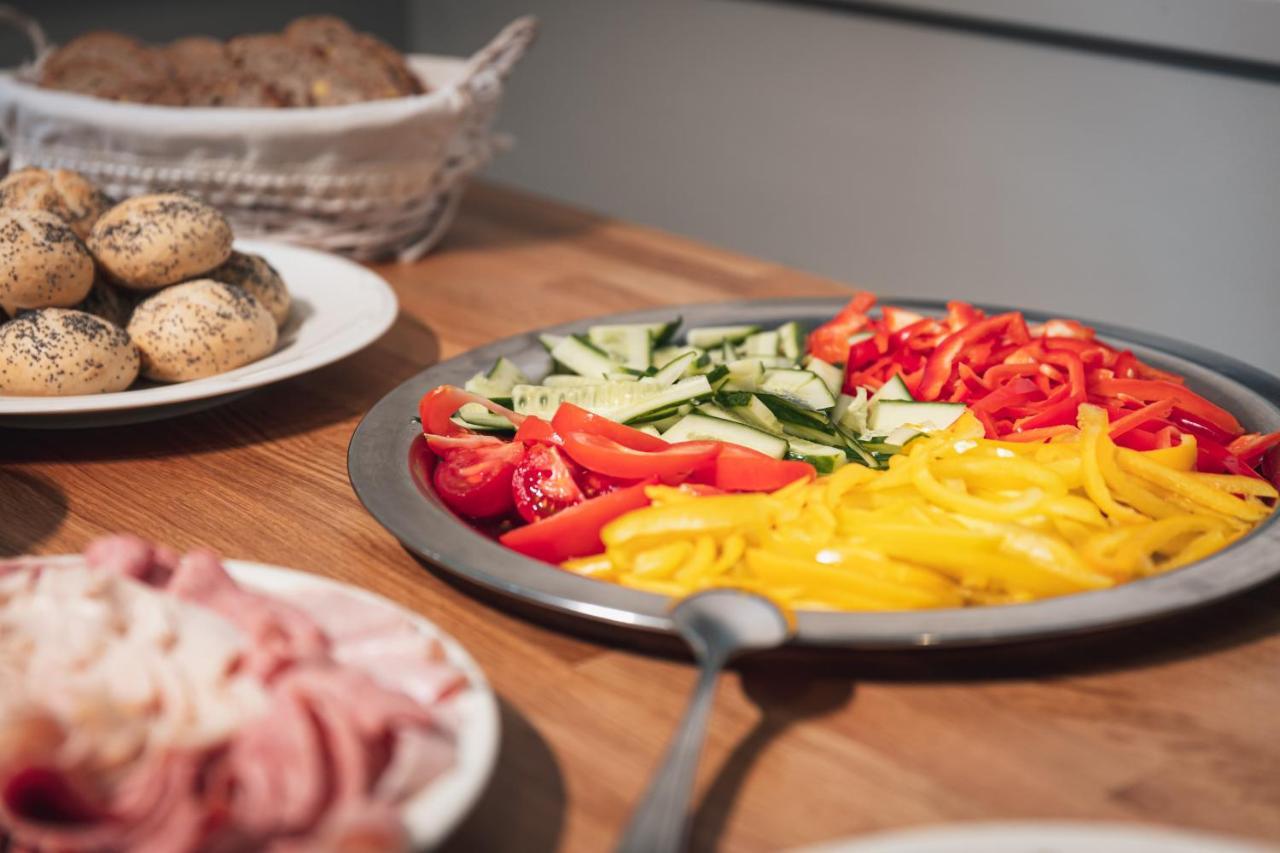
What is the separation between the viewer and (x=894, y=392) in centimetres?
145

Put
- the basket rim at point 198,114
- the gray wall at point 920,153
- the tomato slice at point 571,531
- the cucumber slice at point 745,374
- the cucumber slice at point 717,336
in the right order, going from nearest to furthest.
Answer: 1. the tomato slice at point 571,531
2. the cucumber slice at point 745,374
3. the cucumber slice at point 717,336
4. the basket rim at point 198,114
5. the gray wall at point 920,153

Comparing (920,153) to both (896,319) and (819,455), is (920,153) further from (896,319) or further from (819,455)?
(819,455)

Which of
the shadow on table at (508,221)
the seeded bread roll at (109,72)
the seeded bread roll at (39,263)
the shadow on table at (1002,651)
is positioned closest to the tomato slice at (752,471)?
the shadow on table at (1002,651)

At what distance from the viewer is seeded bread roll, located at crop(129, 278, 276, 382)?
1.47 m

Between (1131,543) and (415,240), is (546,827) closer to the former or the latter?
(1131,543)

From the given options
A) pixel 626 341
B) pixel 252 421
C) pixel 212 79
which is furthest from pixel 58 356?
pixel 212 79

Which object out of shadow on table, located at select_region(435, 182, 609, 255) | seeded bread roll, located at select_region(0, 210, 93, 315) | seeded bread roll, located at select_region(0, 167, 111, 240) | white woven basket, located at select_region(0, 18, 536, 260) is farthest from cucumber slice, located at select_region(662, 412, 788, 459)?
shadow on table, located at select_region(435, 182, 609, 255)

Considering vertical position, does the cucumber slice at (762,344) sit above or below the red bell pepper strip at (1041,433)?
below

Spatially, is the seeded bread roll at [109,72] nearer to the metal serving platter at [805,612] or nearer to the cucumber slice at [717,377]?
the metal serving platter at [805,612]

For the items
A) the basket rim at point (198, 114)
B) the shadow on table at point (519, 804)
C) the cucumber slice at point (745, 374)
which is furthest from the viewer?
the basket rim at point (198, 114)

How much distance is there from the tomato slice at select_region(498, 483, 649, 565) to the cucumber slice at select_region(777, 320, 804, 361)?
531mm

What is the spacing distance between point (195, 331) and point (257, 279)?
0.18 meters

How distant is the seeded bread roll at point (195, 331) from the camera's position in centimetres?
147

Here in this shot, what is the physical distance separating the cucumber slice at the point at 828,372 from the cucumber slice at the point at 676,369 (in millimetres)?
152
